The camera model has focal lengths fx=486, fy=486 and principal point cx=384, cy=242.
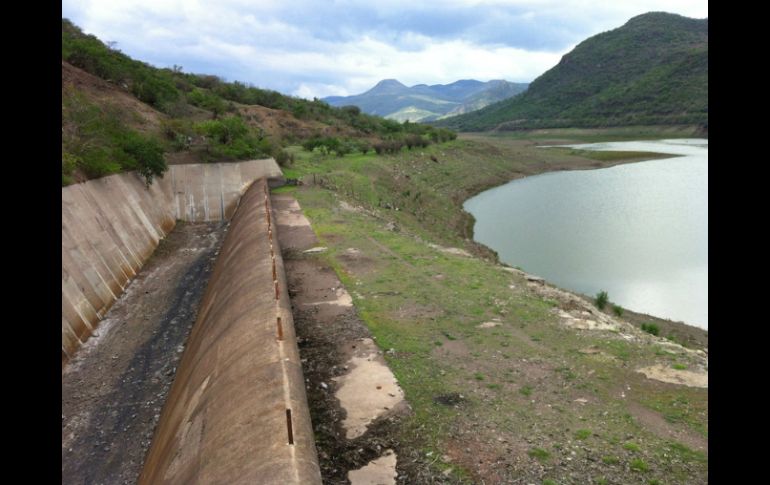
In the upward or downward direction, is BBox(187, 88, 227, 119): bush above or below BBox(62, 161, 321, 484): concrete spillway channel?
above

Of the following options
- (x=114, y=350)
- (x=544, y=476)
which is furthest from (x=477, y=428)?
(x=114, y=350)

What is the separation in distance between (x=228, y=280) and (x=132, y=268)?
813cm

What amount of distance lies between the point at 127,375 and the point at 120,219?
9.91 meters

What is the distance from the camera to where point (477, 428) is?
7.80 m

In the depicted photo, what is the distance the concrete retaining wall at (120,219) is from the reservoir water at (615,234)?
1588cm

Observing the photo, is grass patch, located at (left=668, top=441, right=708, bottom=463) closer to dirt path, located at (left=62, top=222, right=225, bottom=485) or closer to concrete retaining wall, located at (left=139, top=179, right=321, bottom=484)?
concrete retaining wall, located at (left=139, top=179, right=321, bottom=484)

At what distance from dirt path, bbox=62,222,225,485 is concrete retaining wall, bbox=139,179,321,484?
85cm

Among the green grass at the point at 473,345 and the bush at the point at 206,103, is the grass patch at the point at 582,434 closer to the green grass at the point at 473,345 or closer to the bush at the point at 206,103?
the green grass at the point at 473,345

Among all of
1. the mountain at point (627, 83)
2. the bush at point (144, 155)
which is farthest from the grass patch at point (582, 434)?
the mountain at point (627, 83)

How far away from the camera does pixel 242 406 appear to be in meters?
6.45

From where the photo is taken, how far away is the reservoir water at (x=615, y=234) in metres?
20.5

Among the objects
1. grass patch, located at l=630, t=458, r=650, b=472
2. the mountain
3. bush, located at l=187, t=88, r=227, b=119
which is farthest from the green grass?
the mountain

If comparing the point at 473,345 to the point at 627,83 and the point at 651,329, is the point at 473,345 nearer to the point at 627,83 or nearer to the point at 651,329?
the point at 651,329

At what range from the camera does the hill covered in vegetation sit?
70.6 feet
